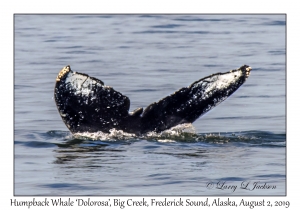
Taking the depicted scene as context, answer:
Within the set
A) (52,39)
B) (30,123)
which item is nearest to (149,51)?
(52,39)

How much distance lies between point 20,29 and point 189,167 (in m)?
20.6

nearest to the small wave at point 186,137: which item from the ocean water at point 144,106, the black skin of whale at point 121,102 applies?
the ocean water at point 144,106

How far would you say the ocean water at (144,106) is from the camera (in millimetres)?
10453

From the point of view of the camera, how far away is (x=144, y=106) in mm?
16328

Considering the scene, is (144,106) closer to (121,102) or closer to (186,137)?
(186,137)

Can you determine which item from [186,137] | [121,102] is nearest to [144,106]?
[186,137]

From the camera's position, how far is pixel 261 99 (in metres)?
17.1

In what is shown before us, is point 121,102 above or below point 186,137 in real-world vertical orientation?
above

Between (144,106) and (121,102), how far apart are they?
4.73m

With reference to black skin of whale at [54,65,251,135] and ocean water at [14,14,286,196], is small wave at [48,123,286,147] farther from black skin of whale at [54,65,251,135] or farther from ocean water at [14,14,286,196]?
black skin of whale at [54,65,251,135]

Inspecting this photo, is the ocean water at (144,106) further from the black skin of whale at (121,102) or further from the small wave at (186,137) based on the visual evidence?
the black skin of whale at (121,102)

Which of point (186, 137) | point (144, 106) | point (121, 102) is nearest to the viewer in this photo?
point (121, 102)

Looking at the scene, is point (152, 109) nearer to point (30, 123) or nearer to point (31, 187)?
point (31, 187)

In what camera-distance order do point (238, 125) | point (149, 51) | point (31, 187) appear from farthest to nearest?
1. point (149, 51)
2. point (238, 125)
3. point (31, 187)
